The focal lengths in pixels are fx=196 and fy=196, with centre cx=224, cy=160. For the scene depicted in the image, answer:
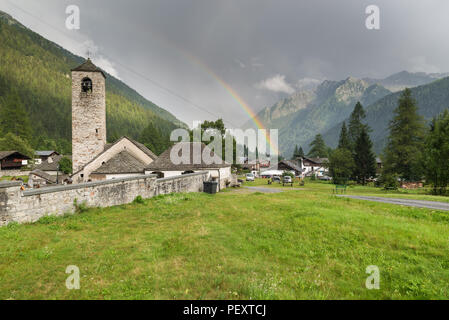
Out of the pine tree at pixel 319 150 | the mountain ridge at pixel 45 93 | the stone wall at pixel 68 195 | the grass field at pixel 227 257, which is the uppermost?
the mountain ridge at pixel 45 93

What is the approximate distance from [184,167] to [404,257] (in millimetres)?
22842

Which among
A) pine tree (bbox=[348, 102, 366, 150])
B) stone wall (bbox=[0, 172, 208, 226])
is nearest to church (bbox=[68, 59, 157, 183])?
stone wall (bbox=[0, 172, 208, 226])

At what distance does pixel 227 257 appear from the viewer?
582 centimetres

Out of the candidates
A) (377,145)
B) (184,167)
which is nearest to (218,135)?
(184,167)

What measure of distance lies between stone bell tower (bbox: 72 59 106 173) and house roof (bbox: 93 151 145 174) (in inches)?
160

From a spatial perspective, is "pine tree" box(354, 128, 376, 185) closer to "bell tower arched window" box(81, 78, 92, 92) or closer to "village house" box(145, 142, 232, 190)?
"village house" box(145, 142, 232, 190)

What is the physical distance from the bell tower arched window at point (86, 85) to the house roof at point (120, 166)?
398 inches

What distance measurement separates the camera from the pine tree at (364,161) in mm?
46719

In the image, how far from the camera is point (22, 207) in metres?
8.42

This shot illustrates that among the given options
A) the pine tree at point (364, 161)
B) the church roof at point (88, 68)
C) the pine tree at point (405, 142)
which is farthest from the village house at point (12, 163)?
Answer: the pine tree at point (405, 142)

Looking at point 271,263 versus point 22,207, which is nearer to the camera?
point 271,263

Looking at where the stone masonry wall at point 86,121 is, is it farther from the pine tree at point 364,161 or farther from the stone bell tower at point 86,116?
the pine tree at point 364,161

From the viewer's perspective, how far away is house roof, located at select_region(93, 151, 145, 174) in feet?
75.4
